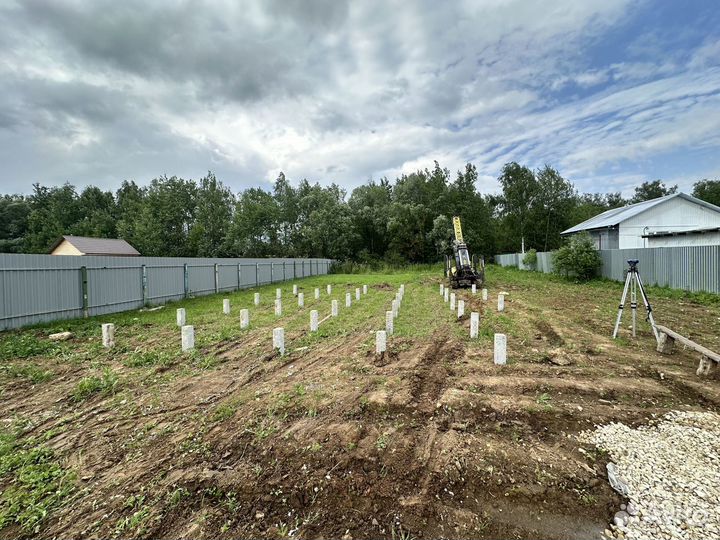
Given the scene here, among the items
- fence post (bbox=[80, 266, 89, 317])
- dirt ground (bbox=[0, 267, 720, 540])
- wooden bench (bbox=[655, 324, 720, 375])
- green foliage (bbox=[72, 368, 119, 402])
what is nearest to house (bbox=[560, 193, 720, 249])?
dirt ground (bbox=[0, 267, 720, 540])

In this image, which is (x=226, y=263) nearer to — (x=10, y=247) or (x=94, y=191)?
(x=10, y=247)

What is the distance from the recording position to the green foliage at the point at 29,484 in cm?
267

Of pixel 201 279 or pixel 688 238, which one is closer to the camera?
pixel 201 279

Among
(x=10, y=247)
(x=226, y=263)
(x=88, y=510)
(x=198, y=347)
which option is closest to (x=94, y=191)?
(x=10, y=247)

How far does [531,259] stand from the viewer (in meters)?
31.6

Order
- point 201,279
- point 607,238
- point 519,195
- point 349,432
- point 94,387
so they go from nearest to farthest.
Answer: point 349,432 → point 94,387 → point 201,279 → point 607,238 → point 519,195

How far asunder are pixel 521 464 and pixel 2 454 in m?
5.39

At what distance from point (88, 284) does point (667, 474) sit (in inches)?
592

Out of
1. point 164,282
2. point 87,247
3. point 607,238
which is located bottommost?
point 164,282

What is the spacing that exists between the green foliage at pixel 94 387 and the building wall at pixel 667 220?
30.0m

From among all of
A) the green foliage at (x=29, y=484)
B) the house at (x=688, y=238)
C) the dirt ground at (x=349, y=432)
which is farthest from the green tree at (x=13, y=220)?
the house at (x=688, y=238)

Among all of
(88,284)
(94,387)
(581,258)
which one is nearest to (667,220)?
(581,258)

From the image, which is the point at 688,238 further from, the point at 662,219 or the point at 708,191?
the point at 708,191

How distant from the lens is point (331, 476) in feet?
9.93
